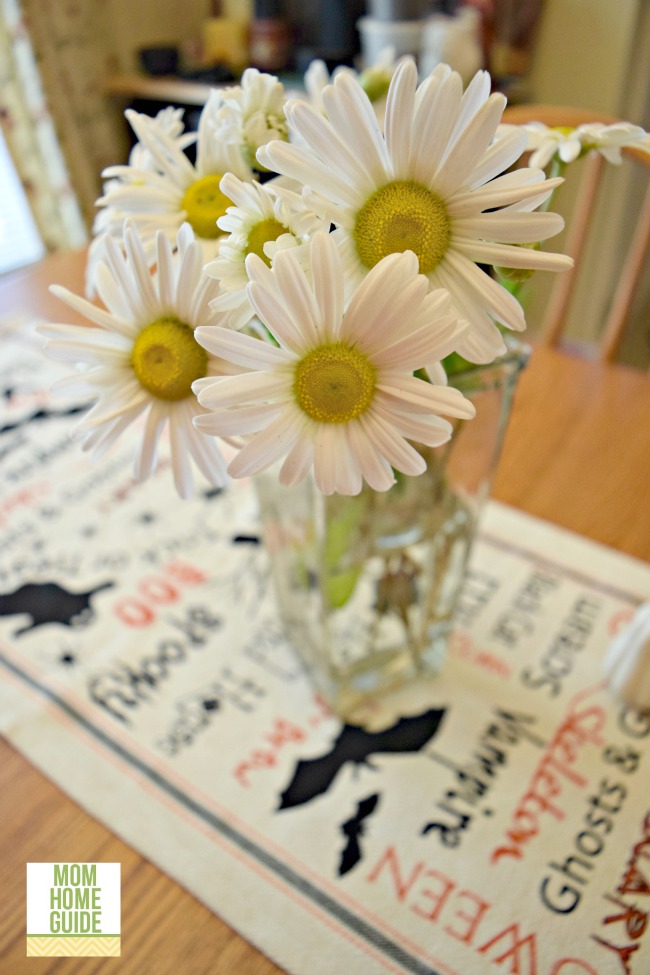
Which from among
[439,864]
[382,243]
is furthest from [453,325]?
[439,864]

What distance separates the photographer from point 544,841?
20.6 inches

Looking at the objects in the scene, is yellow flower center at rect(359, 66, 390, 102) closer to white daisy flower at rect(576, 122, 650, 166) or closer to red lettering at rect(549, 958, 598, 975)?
white daisy flower at rect(576, 122, 650, 166)

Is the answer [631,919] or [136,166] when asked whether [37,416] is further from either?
[631,919]

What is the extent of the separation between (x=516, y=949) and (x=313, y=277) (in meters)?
0.46

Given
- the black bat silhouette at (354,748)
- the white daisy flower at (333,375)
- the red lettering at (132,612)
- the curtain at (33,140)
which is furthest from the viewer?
the curtain at (33,140)

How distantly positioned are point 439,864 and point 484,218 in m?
0.45

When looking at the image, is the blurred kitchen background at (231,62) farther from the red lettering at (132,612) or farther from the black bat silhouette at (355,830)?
the black bat silhouette at (355,830)

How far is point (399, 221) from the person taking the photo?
31cm

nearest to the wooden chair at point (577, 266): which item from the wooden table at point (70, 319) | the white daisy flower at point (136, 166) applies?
the wooden table at point (70, 319)

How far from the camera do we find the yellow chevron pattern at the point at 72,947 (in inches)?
18.3

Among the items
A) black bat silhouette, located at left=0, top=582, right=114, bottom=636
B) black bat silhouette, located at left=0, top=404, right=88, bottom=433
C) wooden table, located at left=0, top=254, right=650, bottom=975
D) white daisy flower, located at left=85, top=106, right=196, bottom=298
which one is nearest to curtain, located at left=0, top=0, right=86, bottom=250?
wooden table, located at left=0, top=254, right=650, bottom=975

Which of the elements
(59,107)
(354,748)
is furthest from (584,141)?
(59,107)

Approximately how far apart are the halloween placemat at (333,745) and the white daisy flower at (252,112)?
468mm

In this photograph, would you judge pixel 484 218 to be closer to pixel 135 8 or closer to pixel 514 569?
pixel 514 569
